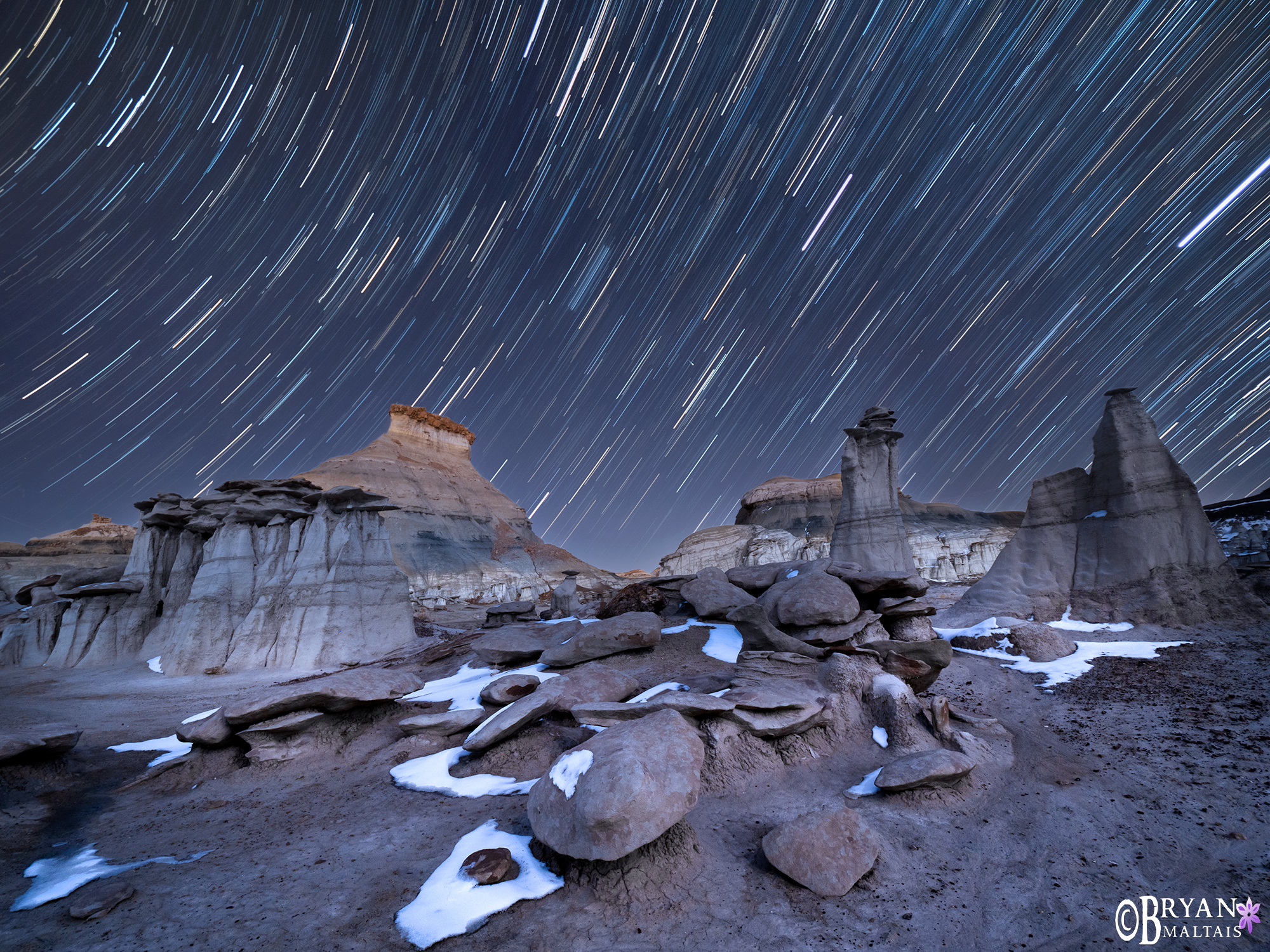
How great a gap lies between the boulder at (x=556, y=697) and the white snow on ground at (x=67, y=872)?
3098 millimetres

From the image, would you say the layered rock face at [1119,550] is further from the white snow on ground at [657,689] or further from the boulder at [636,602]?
the white snow on ground at [657,689]

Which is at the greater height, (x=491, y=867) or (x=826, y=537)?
(x=826, y=537)

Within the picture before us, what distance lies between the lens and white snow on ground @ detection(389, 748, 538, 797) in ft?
20.6

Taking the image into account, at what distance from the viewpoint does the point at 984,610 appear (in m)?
14.2

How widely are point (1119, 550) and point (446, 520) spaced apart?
52338 mm

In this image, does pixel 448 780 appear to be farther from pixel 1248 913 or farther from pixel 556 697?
pixel 1248 913

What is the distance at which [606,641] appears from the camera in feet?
31.2

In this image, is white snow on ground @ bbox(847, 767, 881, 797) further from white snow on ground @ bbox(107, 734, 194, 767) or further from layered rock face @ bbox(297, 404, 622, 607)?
layered rock face @ bbox(297, 404, 622, 607)

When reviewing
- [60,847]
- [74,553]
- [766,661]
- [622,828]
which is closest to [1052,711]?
[766,661]

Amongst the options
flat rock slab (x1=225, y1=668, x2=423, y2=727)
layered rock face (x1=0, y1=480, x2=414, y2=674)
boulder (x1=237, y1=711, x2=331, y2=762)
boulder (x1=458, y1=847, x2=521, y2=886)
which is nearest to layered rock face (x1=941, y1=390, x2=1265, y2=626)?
boulder (x1=458, y1=847, x2=521, y2=886)

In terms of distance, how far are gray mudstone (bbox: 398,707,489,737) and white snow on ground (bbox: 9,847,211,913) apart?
109 inches

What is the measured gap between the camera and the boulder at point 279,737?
25.3 ft

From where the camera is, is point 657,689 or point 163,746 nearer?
point 657,689

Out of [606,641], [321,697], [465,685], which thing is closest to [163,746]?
[321,697]
